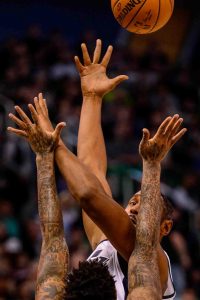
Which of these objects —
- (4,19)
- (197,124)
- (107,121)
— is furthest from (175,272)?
(4,19)

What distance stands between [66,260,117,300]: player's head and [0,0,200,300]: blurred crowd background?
4093mm

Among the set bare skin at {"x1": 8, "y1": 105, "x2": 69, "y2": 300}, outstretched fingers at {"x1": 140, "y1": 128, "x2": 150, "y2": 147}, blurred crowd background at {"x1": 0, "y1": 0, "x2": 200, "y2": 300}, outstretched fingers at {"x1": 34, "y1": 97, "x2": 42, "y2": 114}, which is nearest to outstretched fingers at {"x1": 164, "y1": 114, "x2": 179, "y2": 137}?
outstretched fingers at {"x1": 140, "y1": 128, "x2": 150, "y2": 147}

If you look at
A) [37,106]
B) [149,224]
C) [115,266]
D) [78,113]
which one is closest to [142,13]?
[37,106]

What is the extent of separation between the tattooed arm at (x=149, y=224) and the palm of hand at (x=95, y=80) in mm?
897

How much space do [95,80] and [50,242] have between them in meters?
1.46

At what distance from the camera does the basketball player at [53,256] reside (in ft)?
16.5

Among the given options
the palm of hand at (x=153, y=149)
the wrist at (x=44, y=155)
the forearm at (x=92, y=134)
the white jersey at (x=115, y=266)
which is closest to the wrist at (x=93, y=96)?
the forearm at (x=92, y=134)

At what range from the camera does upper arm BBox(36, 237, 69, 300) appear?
533cm

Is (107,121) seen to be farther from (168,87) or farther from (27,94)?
(168,87)

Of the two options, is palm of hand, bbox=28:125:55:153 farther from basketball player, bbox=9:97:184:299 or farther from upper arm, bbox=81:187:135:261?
upper arm, bbox=81:187:135:261

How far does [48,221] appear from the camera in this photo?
18.6 feet

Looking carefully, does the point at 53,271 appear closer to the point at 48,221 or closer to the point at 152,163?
the point at 48,221

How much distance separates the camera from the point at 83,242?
10469 mm

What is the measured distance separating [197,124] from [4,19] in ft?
14.6
